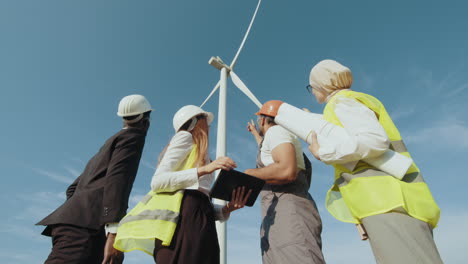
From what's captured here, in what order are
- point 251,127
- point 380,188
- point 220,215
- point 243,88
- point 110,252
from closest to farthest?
point 380,188, point 110,252, point 220,215, point 251,127, point 243,88

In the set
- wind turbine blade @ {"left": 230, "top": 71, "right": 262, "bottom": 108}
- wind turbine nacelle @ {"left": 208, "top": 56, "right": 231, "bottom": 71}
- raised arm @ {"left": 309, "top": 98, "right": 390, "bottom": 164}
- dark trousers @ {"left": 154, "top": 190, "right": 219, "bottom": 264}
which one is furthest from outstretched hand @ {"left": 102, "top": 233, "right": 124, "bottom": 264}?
wind turbine nacelle @ {"left": 208, "top": 56, "right": 231, "bottom": 71}

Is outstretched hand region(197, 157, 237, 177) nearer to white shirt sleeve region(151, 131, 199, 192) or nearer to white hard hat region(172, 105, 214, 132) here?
white shirt sleeve region(151, 131, 199, 192)

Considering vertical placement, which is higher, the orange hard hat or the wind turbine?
the wind turbine

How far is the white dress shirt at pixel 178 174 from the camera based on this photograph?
3.14 metres

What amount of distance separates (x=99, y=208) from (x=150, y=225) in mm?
1012

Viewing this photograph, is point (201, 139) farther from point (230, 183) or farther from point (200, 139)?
point (230, 183)

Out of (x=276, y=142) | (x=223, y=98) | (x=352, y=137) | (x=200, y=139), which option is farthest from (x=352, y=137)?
(x=223, y=98)

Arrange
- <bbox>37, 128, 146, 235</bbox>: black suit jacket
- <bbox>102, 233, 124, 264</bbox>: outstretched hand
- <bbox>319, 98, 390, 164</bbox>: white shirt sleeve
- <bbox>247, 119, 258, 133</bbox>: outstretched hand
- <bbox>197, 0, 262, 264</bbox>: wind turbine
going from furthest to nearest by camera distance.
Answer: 1. <bbox>197, 0, 262, 264</bbox>: wind turbine
2. <bbox>247, 119, 258, 133</bbox>: outstretched hand
3. <bbox>37, 128, 146, 235</bbox>: black suit jacket
4. <bbox>102, 233, 124, 264</bbox>: outstretched hand
5. <bbox>319, 98, 390, 164</bbox>: white shirt sleeve

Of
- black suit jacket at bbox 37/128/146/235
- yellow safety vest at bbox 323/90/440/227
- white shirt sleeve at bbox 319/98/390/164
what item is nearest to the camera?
yellow safety vest at bbox 323/90/440/227

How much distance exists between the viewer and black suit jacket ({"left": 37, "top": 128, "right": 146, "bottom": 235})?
137 inches

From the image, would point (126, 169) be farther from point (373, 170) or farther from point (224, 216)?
point (373, 170)

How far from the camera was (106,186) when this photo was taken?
11.9 ft

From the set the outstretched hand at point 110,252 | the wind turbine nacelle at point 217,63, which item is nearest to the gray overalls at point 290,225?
the outstretched hand at point 110,252

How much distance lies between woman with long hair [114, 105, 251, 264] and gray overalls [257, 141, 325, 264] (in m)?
0.43
